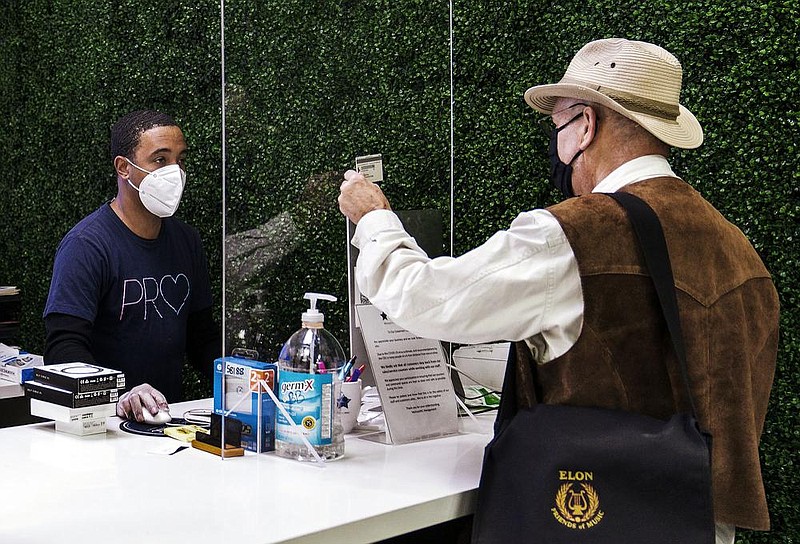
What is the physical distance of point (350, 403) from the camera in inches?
71.2

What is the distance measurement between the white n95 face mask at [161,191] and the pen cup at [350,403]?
1236 millimetres

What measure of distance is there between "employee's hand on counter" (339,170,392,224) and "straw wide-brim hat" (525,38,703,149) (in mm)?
367

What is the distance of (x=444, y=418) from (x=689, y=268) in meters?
0.65

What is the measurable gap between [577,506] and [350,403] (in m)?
0.62

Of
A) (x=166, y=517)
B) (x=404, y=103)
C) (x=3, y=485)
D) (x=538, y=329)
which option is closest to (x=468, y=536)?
(x=538, y=329)

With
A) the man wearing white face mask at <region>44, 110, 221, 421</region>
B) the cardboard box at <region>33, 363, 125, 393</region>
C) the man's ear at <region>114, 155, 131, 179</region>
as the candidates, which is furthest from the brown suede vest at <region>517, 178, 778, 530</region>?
the man's ear at <region>114, 155, 131, 179</region>

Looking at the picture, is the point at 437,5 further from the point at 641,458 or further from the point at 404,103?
the point at 641,458

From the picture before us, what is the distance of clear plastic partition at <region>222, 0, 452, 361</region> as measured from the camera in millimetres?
1679

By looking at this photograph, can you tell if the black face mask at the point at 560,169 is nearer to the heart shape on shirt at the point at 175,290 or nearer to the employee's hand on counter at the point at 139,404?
the employee's hand on counter at the point at 139,404

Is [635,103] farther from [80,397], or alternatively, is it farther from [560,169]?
[80,397]

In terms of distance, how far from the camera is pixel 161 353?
2760 millimetres

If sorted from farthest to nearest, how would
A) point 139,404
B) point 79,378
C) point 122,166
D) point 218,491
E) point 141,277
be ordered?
point 122,166
point 141,277
point 139,404
point 79,378
point 218,491

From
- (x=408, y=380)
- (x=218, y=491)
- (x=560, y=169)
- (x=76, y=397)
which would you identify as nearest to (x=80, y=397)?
(x=76, y=397)

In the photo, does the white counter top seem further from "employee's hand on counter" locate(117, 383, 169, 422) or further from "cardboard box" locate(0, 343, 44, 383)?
"cardboard box" locate(0, 343, 44, 383)
